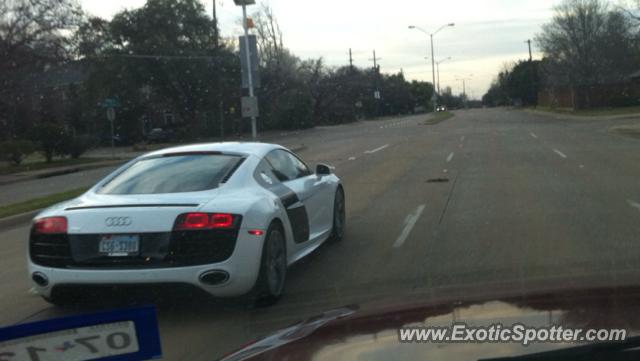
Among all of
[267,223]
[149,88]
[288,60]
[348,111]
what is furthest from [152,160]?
[348,111]

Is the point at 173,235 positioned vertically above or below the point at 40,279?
above

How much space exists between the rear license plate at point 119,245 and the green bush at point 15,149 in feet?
93.4

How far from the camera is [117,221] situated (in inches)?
221

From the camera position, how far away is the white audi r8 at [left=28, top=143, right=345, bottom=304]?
18.2 ft

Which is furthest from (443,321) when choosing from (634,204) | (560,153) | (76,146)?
(76,146)

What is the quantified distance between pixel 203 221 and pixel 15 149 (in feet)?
95.0

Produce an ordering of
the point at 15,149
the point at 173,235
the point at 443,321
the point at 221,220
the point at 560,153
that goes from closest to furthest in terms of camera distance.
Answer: the point at 443,321 < the point at 173,235 < the point at 221,220 < the point at 560,153 < the point at 15,149

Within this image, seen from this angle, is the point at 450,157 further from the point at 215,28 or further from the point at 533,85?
the point at 533,85

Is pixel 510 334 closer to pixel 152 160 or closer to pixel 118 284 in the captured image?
pixel 118 284

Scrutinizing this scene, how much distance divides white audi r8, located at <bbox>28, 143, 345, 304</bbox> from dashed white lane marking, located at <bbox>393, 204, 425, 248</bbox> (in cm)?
227

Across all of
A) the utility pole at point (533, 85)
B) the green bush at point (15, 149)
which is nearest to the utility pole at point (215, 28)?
the green bush at point (15, 149)

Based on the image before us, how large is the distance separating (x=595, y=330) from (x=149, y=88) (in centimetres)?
5268

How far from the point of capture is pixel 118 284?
221 inches

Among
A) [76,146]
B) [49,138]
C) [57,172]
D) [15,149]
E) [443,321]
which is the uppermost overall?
[49,138]
